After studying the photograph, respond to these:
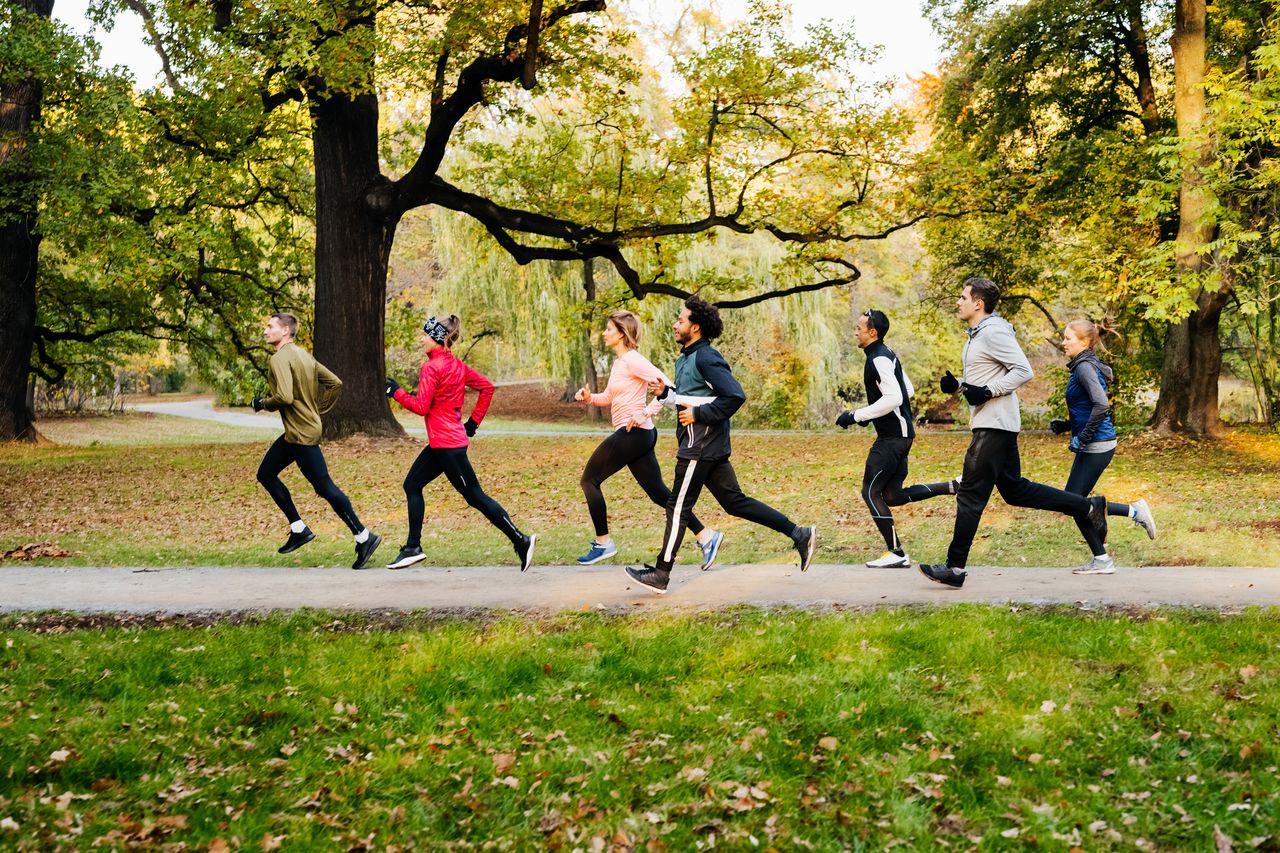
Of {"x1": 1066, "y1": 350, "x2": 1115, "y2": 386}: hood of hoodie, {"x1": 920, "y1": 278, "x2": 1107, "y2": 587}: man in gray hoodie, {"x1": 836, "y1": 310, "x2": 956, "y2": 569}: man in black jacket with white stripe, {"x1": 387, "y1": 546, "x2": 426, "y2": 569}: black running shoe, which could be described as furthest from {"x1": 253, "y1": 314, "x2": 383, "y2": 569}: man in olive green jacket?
{"x1": 1066, "y1": 350, "x2": 1115, "y2": 386}: hood of hoodie

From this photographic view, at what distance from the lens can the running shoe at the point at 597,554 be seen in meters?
9.30

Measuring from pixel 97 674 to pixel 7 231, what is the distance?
65.4ft

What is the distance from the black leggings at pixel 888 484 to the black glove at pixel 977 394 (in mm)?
920

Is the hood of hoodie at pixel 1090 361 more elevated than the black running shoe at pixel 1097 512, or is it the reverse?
the hood of hoodie at pixel 1090 361

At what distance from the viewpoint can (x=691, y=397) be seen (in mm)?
7617

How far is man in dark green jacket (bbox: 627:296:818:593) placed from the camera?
24.4 feet

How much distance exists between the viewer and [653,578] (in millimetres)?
7699

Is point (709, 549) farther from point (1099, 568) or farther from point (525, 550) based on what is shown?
point (1099, 568)

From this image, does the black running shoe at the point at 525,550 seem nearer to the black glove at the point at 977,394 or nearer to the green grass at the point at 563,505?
the green grass at the point at 563,505

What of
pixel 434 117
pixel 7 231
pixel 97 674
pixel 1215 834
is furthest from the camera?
pixel 7 231

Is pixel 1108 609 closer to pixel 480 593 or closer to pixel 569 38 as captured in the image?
pixel 480 593

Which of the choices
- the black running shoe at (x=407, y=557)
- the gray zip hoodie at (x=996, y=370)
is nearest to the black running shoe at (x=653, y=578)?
the black running shoe at (x=407, y=557)

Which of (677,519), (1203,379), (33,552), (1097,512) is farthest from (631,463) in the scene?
(1203,379)

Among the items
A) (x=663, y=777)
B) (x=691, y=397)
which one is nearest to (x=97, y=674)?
(x=663, y=777)
